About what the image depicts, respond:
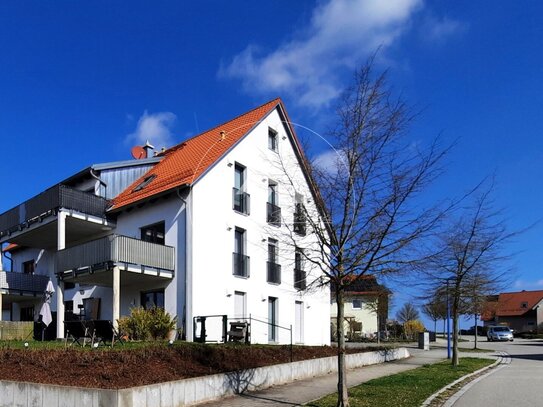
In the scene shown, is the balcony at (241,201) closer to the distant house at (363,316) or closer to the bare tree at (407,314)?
the distant house at (363,316)

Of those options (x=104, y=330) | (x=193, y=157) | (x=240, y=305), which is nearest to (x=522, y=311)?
(x=240, y=305)

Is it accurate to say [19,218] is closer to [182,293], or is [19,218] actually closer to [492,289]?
[182,293]

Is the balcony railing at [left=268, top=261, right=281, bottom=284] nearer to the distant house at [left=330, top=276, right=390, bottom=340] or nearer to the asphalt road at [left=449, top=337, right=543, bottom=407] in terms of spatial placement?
the distant house at [left=330, top=276, right=390, bottom=340]

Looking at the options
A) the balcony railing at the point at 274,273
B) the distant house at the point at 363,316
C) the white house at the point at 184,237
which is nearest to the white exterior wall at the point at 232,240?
the white house at the point at 184,237

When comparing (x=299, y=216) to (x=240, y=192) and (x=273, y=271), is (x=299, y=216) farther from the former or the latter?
(x=273, y=271)

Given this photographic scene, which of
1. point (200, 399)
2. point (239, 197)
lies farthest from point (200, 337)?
point (200, 399)

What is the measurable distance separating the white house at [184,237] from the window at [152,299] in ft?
0.19

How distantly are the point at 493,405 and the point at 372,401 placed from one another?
8.49ft

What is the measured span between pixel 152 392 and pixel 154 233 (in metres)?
14.9

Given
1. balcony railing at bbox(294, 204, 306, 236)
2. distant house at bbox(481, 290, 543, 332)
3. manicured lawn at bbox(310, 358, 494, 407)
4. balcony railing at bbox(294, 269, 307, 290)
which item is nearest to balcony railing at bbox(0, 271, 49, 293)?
balcony railing at bbox(294, 269, 307, 290)

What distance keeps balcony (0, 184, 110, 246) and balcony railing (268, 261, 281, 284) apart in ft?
26.7

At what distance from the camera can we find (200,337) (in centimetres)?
1995

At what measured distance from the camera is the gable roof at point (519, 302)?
86.8 metres

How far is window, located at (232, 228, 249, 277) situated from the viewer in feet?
80.0
